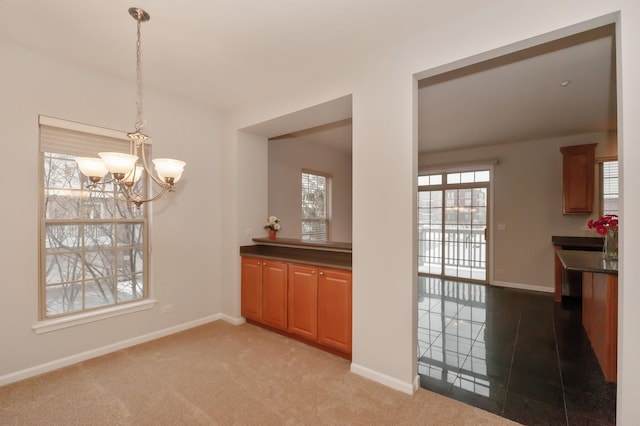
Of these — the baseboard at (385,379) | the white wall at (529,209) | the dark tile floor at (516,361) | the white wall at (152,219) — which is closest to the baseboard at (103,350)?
the white wall at (152,219)

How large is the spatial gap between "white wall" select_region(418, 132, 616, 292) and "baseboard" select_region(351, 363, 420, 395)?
4337 mm

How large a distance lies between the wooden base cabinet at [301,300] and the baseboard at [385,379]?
0.22 m

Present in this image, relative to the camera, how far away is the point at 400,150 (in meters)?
2.41

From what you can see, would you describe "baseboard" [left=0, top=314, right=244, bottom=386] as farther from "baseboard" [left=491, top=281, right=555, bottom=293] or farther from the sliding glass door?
"baseboard" [left=491, top=281, right=555, bottom=293]

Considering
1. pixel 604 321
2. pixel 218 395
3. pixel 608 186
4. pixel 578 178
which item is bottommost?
pixel 218 395

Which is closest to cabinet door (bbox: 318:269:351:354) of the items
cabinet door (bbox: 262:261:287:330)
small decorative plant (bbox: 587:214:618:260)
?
cabinet door (bbox: 262:261:287:330)

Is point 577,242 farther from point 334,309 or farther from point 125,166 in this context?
point 125,166

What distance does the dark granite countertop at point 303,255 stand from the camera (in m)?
3.03

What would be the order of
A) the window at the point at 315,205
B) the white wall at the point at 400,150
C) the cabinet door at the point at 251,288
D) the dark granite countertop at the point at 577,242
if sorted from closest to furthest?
the white wall at the point at 400,150, the cabinet door at the point at 251,288, the dark granite countertop at the point at 577,242, the window at the point at 315,205

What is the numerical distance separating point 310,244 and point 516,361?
7.64ft

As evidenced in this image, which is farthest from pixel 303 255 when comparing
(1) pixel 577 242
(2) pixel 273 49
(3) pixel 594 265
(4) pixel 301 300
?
(1) pixel 577 242

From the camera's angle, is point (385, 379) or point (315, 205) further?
point (315, 205)

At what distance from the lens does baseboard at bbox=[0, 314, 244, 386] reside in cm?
248

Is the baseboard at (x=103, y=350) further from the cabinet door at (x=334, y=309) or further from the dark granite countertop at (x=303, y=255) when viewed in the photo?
the cabinet door at (x=334, y=309)
